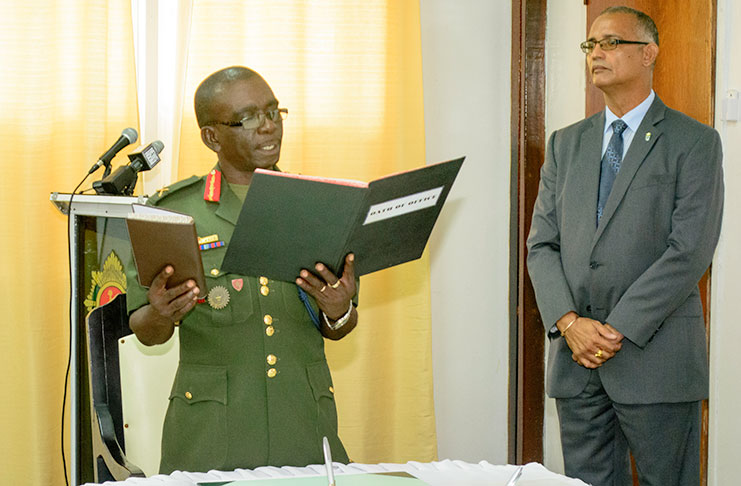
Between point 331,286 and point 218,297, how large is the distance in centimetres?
26

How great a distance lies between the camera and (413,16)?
10.6 ft

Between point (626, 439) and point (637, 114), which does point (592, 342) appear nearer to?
point (626, 439)

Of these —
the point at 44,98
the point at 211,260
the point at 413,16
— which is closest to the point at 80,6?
the point at 44,98

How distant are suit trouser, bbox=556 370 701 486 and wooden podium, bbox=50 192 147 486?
1.40 meters

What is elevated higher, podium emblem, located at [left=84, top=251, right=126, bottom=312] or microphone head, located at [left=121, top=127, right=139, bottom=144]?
microphone head, located at [left=121, top=127, right=139, bottom=144]

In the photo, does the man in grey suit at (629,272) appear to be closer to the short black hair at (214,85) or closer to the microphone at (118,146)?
the short black hair at (214,85)

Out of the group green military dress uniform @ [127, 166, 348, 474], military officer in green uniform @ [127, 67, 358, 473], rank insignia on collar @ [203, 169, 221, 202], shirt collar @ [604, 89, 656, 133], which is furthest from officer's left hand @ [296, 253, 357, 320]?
shirt collar @ [604, 89, 656, 133]

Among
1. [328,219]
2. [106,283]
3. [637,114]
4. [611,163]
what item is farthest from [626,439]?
[106,283]

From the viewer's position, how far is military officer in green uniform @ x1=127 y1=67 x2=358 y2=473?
1688 mm

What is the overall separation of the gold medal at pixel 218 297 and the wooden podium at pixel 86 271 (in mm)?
760

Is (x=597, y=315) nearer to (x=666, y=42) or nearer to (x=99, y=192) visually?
(x=666, y=42)

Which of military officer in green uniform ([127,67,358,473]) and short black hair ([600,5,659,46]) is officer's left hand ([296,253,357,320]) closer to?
military officer in green uniform ([127,67,358,473])

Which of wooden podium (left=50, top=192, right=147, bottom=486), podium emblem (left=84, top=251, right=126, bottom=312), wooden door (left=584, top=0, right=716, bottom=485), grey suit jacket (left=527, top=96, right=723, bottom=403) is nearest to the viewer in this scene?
grey suit jacket (left=527, top=96, right=723, bottom=403)

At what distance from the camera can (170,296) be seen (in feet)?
5.23
